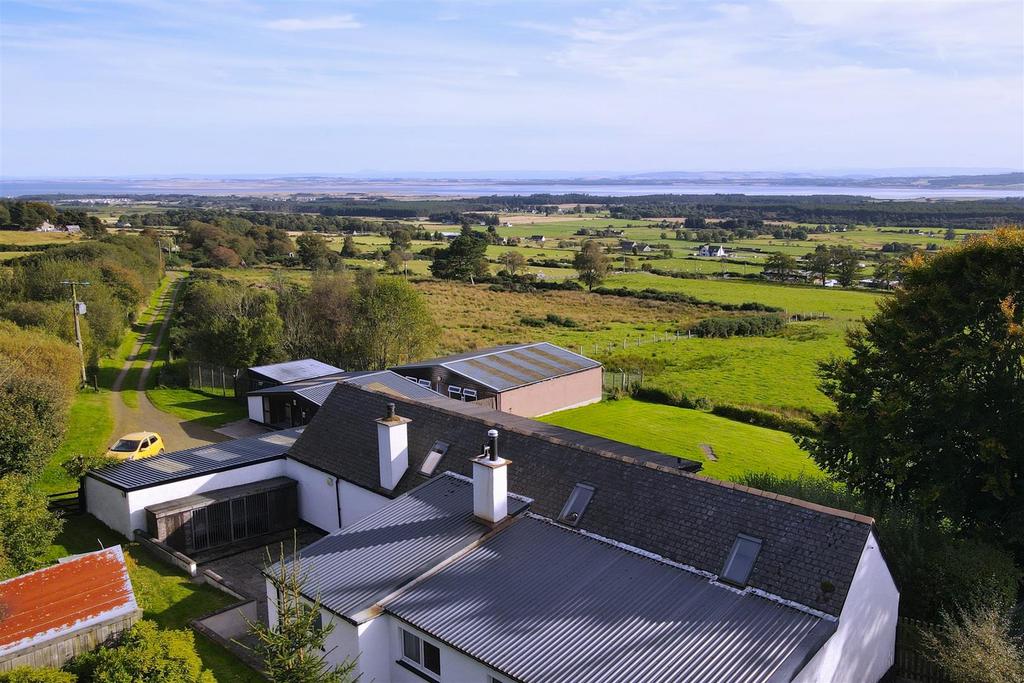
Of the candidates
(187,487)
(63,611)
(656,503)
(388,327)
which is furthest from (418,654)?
(388,327)

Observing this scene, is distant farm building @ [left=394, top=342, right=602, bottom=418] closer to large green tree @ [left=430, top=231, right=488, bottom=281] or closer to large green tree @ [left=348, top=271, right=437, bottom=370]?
large green tree @ [left=348, top=271, right=437, bottom=370]

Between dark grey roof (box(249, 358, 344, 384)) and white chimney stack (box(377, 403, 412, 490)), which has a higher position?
white chimney stack (box(377, 403, 412, 490))

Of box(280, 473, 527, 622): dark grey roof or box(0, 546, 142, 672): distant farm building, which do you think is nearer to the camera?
box(0, 546, 142, 672): distant farm building

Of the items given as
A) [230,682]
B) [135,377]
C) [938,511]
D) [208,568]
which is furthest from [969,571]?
[135,377]

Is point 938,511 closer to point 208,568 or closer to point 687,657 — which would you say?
point 687,657

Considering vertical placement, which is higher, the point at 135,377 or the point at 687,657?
the point at 687,657

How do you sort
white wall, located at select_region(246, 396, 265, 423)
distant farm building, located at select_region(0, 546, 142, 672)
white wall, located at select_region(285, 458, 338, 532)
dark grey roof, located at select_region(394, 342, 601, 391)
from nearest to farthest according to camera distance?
distant farm building, located at select_region(0, 546, 142, 672) < white wall, located at select_region(285, 458, 338, 532) < white wall, located at select_region(246, 396, 265, 423) < dark grey roof, located at select_region(394, 342, 601, 391)

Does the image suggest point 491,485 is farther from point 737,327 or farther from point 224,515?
point 737,327

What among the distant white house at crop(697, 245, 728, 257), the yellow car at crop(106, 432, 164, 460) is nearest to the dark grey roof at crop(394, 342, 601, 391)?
the yellow car at crop(106, 432, 164, 460)
